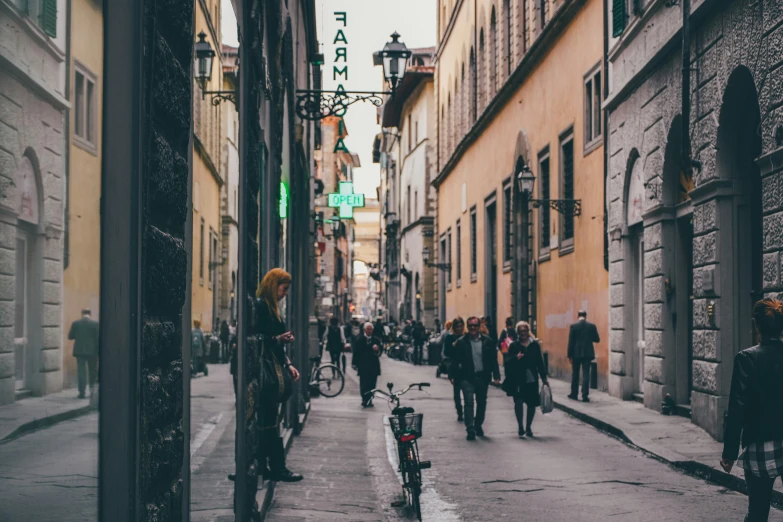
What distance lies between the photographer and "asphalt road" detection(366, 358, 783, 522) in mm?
9070

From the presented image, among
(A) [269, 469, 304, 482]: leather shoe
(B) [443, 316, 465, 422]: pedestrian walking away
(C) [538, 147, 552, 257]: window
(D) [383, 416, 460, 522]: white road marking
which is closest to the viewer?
(A) [269, 469, 304, 482]: leather shoe

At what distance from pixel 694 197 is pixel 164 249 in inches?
469

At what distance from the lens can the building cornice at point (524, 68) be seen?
82.2 ft

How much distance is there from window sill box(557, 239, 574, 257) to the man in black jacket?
915 cm

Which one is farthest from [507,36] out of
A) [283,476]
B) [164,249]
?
[164,249]

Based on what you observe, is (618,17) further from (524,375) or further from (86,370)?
(86,370)

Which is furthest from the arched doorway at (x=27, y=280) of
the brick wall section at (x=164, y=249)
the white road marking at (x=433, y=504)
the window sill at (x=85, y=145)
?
the white road marking at (x=433, y=504)

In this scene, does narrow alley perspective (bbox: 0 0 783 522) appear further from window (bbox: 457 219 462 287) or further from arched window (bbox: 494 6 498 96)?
window (bbox: 457 219 462 287)

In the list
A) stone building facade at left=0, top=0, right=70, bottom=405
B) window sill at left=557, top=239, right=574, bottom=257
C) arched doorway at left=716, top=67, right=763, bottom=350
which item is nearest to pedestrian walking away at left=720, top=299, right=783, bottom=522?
stone building facade at left=0, top=0, right=70, bottom=405

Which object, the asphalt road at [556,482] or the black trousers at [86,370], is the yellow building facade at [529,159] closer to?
the asphalt road at [556,482]

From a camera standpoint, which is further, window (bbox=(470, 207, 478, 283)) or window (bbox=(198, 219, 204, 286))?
window (bbox=(470, 207, 478, 283))

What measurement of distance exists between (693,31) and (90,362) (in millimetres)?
13170

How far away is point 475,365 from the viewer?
52.0 feet

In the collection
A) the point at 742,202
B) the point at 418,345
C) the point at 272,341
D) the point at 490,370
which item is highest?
the point at 742,202
